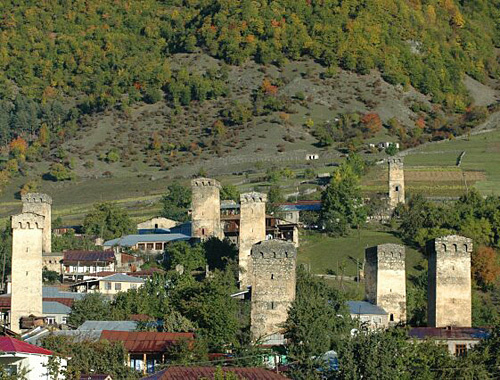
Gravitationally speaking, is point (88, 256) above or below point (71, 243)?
below

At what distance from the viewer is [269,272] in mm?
55906

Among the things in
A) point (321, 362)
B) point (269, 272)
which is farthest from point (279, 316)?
point (321, 362)

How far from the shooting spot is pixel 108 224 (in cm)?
9456

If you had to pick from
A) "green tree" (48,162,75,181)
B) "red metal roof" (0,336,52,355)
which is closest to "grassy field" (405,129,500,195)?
"green tree" (48,162,75,181)

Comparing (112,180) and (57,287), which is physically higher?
(112,180)

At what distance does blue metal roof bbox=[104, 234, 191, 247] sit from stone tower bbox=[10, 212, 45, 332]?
67.4ft

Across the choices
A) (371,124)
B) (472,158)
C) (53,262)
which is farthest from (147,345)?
(371,124)

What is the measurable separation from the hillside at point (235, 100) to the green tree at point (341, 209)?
16844 mm

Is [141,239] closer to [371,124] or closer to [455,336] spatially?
[455,336]

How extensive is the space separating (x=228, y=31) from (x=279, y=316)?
130 metres

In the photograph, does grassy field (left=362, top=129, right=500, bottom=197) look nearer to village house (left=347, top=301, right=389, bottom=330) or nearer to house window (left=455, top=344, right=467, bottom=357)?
village house (left=347, top=301, right=389, bottom=330)

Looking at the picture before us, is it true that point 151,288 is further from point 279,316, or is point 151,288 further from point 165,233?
point 165,233

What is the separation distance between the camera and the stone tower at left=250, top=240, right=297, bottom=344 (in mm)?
54531

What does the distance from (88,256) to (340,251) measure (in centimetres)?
1306
